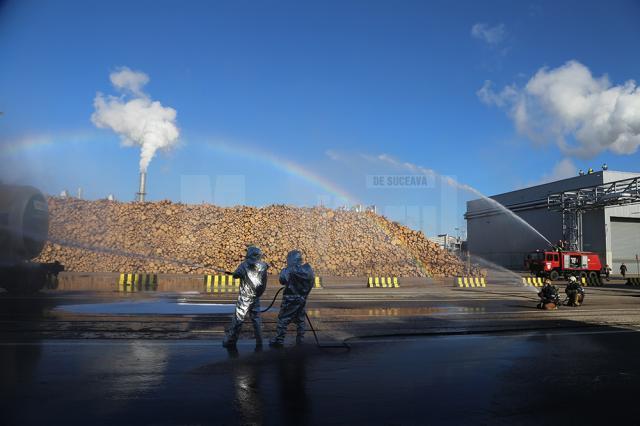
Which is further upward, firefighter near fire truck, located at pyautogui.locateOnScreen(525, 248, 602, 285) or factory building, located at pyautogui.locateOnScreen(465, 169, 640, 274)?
factory building, located at pyautogui.locateOnScreen(465, 169, 640, 274)

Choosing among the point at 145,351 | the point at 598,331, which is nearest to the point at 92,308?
the point at 145,351

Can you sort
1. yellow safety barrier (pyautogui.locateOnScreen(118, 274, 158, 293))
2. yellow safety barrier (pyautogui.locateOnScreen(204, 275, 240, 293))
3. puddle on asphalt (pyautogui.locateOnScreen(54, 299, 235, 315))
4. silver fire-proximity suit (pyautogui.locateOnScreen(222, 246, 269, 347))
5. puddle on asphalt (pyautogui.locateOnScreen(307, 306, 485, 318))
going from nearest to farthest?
1. silver fire-proximity suit (pyautogui.locateOnScreen(222, 246, 269, 347))
2. puddle on asphalt (pyautogui.locateOnScreen(54, 299, 235, 315))
3. puddle on asphalt (pyautogui.locateOnScreen(307, 306, 485, 318))
4. yellow safety barrier (pyautogui.locateOnScreen(204, 275, 240, 293))
5. yellow safety barrier (pyautogui.locateOnScreen(118, 274, 158, 293))

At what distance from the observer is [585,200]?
1622 inches

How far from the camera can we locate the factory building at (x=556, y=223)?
152 feet

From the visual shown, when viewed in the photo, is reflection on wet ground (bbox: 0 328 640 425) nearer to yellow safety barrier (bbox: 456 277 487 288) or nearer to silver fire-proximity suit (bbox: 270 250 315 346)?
silver fire-proximity suit (bbox: 270 250 315 346)

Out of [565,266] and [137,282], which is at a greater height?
[565,266]

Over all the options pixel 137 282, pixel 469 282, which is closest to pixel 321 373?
pixel 137 282

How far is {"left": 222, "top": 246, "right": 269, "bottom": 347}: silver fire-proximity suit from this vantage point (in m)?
7.60

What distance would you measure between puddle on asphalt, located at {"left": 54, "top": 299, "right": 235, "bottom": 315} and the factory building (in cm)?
3735

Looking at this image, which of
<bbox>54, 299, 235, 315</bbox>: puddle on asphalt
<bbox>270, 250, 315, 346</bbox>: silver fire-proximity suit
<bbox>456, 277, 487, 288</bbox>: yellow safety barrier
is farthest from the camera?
<bbox>456, 277, 487, 288</bbox>: yellow safety barrier

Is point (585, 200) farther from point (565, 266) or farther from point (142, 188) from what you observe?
point (142, 188)

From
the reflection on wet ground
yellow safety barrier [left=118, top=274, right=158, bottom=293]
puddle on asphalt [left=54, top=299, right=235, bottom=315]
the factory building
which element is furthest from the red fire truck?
the reflection on wet ground

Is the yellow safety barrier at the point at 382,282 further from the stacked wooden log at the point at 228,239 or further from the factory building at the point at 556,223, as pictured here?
the factory building at the point at 556,223

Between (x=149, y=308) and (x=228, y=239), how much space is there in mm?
18794
